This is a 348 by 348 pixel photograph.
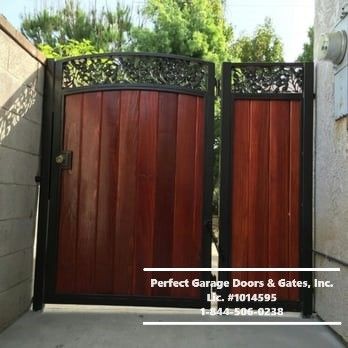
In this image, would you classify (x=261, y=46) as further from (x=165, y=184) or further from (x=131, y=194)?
(x=131, y=194)

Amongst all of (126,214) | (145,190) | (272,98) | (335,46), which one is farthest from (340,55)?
(126,214)

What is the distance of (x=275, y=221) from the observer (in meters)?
3.21

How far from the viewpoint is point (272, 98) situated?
324 cm

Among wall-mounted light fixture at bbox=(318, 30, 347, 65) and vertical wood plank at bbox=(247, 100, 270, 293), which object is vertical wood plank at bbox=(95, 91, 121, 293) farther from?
wall-mounted light fixture at bbox=(318, 30, 347, 65)

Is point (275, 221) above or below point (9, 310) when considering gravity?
above

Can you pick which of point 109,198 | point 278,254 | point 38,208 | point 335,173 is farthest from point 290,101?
point 38,208

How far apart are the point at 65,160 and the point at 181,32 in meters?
5.23

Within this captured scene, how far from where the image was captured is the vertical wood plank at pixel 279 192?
10.5 feet

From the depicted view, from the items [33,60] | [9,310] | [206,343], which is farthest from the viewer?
[33,60]

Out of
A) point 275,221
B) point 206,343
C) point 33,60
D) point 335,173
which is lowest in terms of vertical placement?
point 206,343

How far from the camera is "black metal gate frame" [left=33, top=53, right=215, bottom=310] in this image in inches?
126

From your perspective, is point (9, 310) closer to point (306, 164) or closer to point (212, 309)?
point (212, 309)

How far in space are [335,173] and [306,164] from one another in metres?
0.40

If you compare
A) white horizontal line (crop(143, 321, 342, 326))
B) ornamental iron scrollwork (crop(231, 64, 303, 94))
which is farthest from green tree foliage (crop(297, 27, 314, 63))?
white horizontal line (crop(143, 321, 342, 326))
